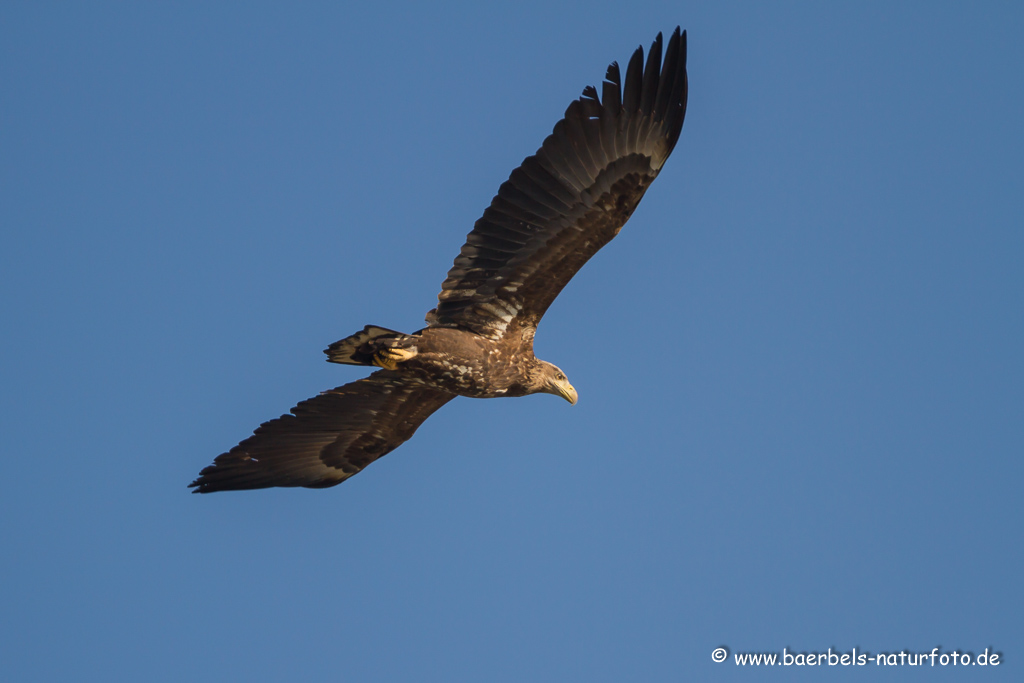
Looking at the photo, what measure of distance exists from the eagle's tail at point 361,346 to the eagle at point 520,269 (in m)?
0.01

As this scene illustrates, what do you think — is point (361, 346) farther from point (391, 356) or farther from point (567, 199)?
point (567, 199)

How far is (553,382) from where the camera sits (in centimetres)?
1151

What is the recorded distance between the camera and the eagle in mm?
10125

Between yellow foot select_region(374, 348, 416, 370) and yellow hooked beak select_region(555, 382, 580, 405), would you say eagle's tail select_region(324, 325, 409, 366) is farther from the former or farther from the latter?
yellow hooked beak select_region(555, 382, 580, 405)

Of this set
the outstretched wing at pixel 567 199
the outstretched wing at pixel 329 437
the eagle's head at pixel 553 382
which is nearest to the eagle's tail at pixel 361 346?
→ the outstretched wing at pixel 567 199

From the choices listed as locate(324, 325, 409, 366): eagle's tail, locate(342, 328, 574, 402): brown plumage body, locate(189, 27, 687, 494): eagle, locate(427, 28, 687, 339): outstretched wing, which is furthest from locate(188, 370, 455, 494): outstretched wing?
locate(427, 28, 687, 339): outstretched wing

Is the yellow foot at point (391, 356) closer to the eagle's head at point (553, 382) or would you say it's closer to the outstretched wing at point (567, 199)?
the outstretched wing at point (567, 199)

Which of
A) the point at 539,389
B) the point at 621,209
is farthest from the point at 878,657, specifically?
the point at 621,209

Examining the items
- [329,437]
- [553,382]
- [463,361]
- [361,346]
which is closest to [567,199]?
[463,361]

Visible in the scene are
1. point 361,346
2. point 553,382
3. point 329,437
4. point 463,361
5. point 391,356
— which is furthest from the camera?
point 329,437

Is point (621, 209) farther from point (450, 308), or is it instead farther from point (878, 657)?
point (878, 657)

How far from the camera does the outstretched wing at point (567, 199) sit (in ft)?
33.1

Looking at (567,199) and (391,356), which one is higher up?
(567,199)

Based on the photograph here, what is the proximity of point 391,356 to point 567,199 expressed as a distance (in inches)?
87.0
